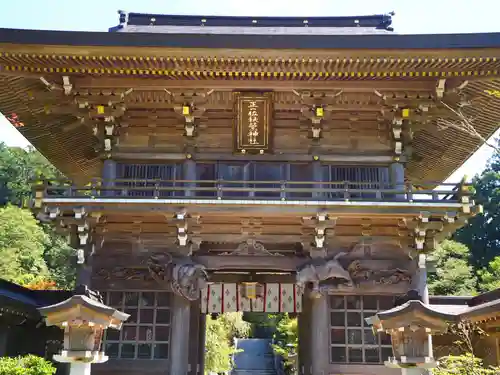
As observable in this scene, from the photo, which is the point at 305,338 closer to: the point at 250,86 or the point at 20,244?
the point at 250,86

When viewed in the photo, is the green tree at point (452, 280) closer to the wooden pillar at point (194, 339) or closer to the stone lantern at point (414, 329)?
the wooden pillar at point (194, 339)

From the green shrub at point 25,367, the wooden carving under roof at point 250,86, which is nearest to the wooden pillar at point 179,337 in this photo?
the green shrub at point 25,367

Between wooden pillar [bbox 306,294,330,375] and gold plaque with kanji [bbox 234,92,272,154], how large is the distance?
3830mm

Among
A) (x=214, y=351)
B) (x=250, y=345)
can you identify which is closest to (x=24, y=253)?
(x=250, y=345)

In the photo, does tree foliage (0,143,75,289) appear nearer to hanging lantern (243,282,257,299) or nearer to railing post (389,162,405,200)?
hanging lantern (243,282,257,299)

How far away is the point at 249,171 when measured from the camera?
1192cm

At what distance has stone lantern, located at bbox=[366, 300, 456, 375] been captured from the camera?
824 centimetres

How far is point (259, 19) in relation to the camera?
18000 mm

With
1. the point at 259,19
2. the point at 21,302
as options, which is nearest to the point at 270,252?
the point at 21,302

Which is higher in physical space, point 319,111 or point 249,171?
point 319,111

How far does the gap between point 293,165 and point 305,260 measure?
236 centimetres

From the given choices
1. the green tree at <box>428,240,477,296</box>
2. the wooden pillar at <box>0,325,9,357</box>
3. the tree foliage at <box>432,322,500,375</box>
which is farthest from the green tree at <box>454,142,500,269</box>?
the wooden pillar at <box>0,325,9,357</box>

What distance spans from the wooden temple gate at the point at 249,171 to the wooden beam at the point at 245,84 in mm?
31

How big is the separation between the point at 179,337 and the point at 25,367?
3191mm
